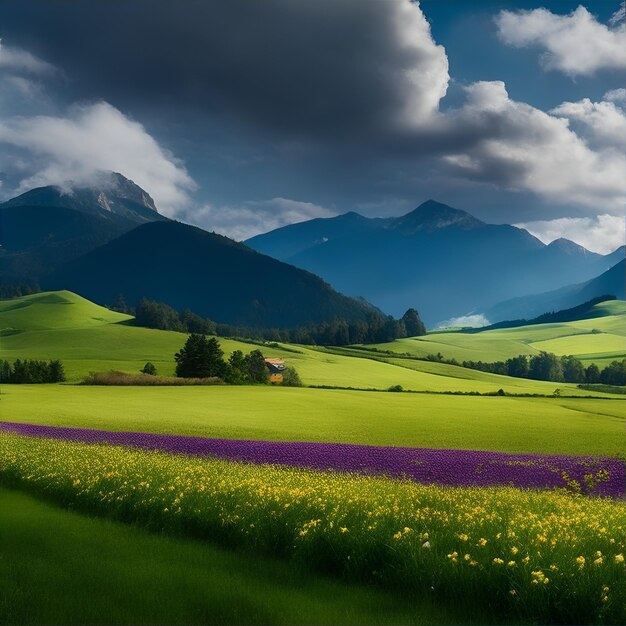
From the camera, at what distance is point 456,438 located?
36.9 m

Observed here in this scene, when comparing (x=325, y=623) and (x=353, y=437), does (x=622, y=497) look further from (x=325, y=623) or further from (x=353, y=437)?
(x=353, y=437)

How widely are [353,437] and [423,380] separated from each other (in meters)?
91.2

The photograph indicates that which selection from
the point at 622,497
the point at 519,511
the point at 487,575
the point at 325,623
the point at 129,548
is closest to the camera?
the point at 325,623

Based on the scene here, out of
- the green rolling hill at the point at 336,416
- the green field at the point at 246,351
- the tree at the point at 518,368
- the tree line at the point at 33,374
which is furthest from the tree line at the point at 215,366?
the tree at the point at 518,368

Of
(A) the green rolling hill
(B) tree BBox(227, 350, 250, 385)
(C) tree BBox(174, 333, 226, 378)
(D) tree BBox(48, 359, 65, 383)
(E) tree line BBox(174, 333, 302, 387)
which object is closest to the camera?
(A) the green rolling hill

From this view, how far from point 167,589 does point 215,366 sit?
9656 cm

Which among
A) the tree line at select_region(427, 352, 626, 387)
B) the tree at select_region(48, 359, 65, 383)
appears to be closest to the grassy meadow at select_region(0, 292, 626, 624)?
the tree at select_region(48, 359, 65, 383)

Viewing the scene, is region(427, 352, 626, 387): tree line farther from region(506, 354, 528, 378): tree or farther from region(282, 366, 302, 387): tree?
region(282, 366, 302, 387): tree

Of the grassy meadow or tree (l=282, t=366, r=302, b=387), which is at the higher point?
the grassy meadow

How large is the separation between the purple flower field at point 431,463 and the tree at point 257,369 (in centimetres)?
7498

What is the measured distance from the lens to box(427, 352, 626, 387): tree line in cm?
14025

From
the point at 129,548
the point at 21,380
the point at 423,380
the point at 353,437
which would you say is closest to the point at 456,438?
the point at 353,437

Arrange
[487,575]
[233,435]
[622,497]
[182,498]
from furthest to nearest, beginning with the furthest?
[233,435] → [622,497] → [182,498] → [487,575]

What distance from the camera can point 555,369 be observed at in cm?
16025
